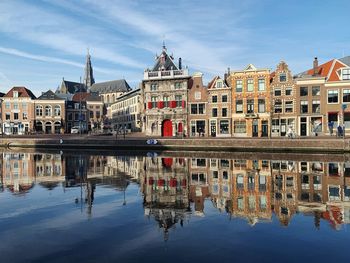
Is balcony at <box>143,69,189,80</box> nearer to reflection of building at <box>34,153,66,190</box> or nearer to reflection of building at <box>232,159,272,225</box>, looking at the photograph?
reflection of building at <box>34,153,66,190</box>

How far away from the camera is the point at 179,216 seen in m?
12.2

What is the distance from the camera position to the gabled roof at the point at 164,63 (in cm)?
5408

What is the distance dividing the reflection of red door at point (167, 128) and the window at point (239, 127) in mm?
10616

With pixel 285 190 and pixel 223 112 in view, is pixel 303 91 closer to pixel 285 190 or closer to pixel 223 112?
pixel 223 112

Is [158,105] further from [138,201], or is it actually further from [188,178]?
[138,201]

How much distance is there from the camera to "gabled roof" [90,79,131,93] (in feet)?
407

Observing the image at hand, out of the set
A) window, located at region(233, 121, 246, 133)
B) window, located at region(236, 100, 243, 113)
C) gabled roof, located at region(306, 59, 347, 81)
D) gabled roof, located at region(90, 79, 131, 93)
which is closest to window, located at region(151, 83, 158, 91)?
window, located at region(236, 100, 243, 113)

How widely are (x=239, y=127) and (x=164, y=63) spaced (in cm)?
1672

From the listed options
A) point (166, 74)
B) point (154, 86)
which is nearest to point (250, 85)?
point (166, 74)

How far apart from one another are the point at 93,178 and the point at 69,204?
7473 mm

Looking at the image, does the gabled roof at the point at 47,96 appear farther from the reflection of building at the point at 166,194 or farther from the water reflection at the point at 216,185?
the reflection of building at the point at 166,194

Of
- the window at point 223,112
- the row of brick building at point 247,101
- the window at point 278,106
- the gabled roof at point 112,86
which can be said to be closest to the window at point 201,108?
the row of brick building at point 247,101

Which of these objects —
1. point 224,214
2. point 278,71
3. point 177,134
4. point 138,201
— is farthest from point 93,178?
point 278,71

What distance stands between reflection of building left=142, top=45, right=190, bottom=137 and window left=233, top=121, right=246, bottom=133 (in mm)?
8131
